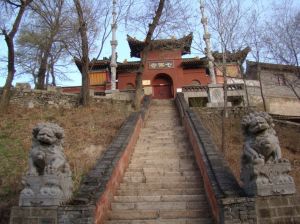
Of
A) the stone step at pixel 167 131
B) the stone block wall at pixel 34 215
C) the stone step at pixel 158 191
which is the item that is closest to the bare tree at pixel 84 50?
the stone step at pixel 167 131

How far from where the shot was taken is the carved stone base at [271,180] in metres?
5.74

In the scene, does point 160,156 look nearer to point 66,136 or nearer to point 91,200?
point 91,200

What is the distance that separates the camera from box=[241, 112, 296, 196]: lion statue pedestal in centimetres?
576

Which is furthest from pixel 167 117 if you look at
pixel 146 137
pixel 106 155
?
pixel 106 155

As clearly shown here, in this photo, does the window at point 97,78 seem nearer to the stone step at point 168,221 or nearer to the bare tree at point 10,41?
the bare tree at point 10,41

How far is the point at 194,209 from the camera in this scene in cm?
694

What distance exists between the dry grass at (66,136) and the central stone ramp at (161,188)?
1.32m

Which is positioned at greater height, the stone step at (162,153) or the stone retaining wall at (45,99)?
the stone retaining wall at (45,99)

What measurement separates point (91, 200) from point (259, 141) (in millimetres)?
2837

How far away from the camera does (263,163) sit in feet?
19.2

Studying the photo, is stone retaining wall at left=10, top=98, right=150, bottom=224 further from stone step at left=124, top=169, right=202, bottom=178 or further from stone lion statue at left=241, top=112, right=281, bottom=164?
stone lion statue at left=241, top=112, right=281, bottom=164

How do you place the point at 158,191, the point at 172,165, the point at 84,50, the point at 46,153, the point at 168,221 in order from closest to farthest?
the point at 46,153 < the point at 168,221 < the point at 158,191 < the point at 172,165 < the point at 84,50

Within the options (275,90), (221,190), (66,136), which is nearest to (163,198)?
(221,190)

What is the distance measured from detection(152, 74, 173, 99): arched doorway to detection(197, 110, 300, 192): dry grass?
41.0ft
